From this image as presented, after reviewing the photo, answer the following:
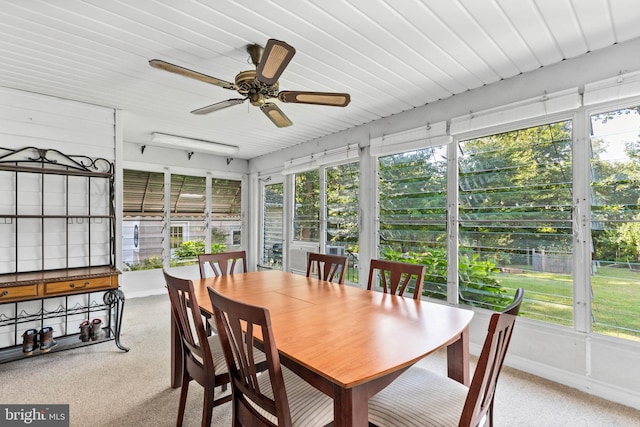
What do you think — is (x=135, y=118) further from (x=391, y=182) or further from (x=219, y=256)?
(x=391, y=182)

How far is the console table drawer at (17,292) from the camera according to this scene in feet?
8.46

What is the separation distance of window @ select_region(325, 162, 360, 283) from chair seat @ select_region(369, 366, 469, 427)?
2683 millimetres

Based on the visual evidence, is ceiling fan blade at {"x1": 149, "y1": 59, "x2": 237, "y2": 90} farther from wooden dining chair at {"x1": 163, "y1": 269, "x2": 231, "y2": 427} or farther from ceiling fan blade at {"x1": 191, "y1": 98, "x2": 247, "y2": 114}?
wooden dining chair at {"x1": 163, "y1": 269, "x2": 231, "y2": 427}

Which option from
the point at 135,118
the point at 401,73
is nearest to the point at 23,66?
the point at 135,118

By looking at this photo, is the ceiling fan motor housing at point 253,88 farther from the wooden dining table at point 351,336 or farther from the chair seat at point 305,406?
the chair seat at point 305,406

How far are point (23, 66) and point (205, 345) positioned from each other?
9.09 ft

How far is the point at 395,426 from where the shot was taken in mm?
1265

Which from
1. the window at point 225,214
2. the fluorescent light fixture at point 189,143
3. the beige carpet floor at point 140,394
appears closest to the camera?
the beige carpet floor at point 140,394

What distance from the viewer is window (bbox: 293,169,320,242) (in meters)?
4.92

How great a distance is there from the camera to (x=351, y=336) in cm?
143

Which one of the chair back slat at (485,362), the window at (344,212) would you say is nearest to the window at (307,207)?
the window at (344,212)

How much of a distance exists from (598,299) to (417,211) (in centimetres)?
166

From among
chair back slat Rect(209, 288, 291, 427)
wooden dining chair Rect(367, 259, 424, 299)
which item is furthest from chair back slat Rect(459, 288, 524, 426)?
wooden dining chair Rect(367, 259, 424, 299)

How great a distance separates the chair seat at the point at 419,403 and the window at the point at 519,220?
1.67 metres
